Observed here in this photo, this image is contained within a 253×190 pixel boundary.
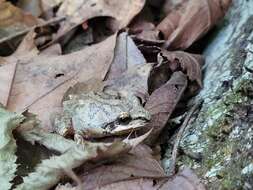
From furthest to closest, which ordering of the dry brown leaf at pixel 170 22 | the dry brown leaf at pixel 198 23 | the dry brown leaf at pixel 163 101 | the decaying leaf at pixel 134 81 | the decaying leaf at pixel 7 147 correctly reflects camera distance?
the dry brown leaf at pixel 170 22
the dry brown leaf at pixel 198 23
the decaying leaf at pixel 134 81
the dry brown leaf at pixel 163 101
the decaying leaf at pixel 7 147

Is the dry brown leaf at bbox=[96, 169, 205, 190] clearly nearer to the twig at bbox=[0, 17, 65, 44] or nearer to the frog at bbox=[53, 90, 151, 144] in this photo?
the frog at bbox=[53, 90, 151, 144]

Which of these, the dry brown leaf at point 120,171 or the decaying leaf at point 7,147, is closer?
the dry brown leaf at point 120,171

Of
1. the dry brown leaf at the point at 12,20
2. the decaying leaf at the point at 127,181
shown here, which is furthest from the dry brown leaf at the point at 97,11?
the decaying leaf at the point at 127,181

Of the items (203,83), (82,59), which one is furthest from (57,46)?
(203,83)

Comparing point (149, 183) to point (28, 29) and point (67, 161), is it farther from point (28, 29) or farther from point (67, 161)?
point (28, 29)

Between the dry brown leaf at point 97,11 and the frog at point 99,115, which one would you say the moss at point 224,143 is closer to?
the frog at point 99,115

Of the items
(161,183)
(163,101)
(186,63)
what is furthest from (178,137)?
(186,63)

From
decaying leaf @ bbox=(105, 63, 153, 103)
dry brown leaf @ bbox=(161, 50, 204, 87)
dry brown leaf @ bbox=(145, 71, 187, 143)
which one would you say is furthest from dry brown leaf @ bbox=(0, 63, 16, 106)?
dry brown leaf @ bbox=(161, 50, 204, 87)

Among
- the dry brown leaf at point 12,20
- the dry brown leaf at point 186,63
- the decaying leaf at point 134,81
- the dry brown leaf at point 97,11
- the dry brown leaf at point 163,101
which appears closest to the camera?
the dry brown leaf at point 163,101
